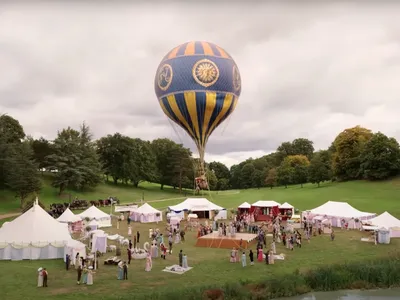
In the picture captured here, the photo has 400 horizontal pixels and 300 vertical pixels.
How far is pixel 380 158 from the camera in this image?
62.2m

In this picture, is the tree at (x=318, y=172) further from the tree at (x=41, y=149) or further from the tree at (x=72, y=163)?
the tree at (x=41, y=149)

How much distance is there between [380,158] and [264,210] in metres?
29.7

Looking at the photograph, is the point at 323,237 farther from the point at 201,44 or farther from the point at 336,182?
the point at 336,182

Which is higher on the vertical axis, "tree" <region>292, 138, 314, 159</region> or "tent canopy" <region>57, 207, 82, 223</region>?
"tree" <region>292, 138, 314, 159</region>

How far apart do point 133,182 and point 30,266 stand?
55.5 metres

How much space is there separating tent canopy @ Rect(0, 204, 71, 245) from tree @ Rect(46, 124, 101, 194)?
32.8 m

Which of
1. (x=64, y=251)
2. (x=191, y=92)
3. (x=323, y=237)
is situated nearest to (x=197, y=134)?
(x=191, y=92)

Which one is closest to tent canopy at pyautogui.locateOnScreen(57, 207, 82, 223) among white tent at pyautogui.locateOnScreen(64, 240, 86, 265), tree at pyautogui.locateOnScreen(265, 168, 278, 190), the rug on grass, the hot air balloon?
white tent at pyautogui.locateOnScreen(64, 240, 86, 265)

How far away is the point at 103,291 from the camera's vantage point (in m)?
16.5

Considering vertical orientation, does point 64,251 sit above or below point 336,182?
below

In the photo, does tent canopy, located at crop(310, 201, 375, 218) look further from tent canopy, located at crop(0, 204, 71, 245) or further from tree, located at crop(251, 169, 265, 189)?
tree, located at crop(251, 169, 265, 189)

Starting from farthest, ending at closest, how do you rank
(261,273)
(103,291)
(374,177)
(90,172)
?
(374,177), (90,172), (261,273), (103,291)

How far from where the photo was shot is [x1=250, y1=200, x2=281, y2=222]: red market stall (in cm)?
4147

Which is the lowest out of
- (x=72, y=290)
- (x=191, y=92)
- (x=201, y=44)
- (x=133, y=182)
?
(x=72, y=290)
